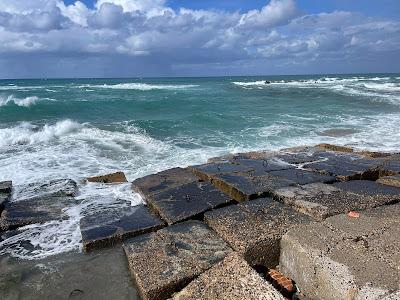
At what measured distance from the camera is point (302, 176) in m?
5.62

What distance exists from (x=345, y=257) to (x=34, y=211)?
4147 millimetres

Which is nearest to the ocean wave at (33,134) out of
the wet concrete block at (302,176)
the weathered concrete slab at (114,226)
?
the weathered concrete slab at (114,226)

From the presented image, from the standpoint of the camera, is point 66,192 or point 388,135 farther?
point 388,135

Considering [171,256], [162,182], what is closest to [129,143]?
[162,182]

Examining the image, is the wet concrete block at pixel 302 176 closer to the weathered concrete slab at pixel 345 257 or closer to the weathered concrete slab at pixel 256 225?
the weathered concrete slab at pixel 256 225

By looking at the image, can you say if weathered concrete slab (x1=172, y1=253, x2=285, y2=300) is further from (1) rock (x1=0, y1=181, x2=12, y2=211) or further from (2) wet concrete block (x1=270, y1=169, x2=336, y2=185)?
(1) rock (x1=0, y1=181, x2=12, y2=211)

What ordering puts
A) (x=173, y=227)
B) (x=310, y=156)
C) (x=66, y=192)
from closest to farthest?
(x=173, y=227) → (x=66, y=192) → (x=310, y=156)

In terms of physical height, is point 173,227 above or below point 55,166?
above

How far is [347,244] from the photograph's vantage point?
3229 mm

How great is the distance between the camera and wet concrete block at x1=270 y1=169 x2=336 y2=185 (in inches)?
212

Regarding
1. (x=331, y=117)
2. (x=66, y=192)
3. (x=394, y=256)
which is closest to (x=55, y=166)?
(x=66, y=192)

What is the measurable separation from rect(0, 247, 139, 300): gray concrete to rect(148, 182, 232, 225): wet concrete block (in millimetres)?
763

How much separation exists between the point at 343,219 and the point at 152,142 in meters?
9.21

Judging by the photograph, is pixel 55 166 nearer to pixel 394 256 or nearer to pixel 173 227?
pixel 173 227
